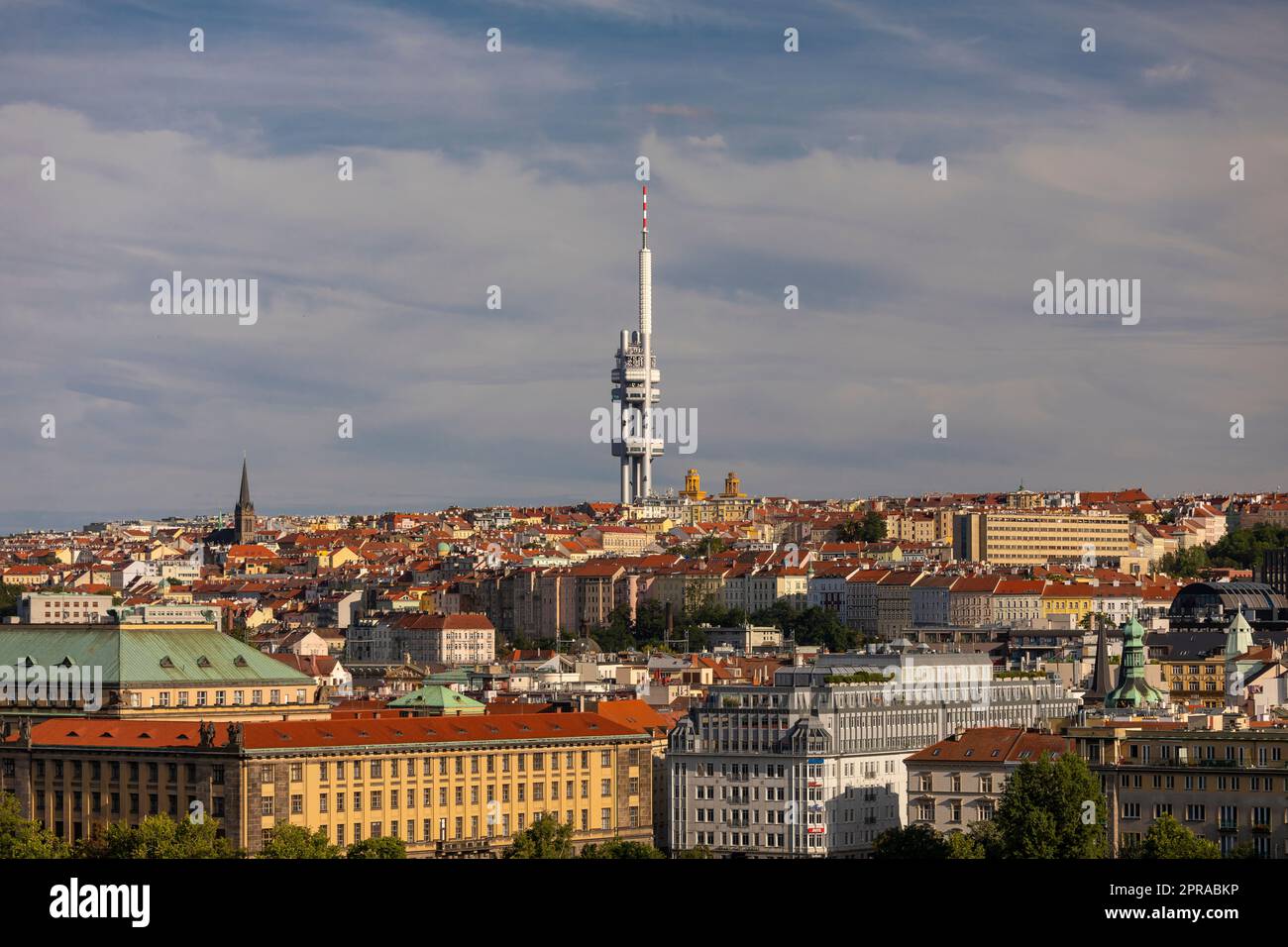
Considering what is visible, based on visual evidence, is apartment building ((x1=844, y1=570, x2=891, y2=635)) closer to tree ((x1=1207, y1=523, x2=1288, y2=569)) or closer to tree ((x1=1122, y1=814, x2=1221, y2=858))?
tree ((x1=1207, y1=523, x2=1288, y2=569))

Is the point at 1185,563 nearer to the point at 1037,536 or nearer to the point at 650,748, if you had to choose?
the point at 1037,536

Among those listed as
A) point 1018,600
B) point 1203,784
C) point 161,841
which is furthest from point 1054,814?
point 1018,600

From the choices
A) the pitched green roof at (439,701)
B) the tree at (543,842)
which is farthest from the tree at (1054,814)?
the pitched green roof at (439,701)

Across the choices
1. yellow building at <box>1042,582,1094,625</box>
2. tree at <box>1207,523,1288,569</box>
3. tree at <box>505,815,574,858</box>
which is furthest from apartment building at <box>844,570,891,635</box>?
tree at <box>505,815,574,858</box>

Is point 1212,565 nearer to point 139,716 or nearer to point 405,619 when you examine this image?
point 405,619

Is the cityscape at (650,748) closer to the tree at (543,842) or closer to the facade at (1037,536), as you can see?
the tree at (543,842)
